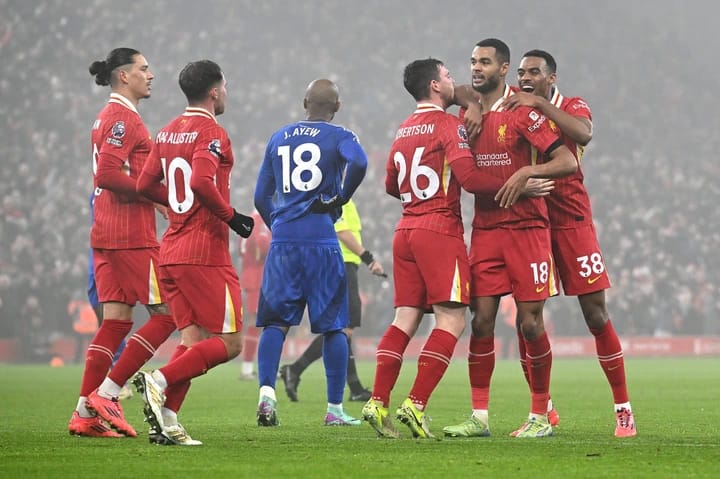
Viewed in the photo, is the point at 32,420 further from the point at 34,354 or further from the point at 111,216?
the point at 34,354

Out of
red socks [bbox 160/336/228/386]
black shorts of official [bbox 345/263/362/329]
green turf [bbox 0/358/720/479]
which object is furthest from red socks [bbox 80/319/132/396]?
black shorts of official [bbox 345/263/362/329]

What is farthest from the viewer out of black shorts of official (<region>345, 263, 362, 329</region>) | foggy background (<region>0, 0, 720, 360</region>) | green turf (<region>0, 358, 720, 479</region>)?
foggy background (<region>0, 0, 720, 360</region>)

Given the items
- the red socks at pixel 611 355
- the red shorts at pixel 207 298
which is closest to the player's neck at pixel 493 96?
the red socks at pixel 611 355

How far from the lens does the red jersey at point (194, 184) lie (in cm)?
695

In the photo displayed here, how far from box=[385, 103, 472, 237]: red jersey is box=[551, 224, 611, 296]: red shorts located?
0.79 m

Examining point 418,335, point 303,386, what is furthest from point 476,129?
point 418,335

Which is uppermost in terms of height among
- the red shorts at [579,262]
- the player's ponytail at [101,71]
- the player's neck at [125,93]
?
the player's ponytail at [101,71]

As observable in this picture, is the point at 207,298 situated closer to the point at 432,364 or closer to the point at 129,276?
the point at 129,276

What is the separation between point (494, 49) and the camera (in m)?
7.41

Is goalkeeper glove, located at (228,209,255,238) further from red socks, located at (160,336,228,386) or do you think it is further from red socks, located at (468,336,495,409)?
red socks, located at (468,336,495,409)

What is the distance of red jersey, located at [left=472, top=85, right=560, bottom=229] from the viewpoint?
7.32m

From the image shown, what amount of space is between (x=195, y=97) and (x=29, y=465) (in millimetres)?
2491

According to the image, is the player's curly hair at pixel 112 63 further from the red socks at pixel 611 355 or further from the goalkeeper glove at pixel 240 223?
the red socks at pixel 611 355

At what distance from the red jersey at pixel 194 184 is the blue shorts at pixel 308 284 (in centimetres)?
103
